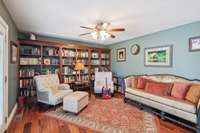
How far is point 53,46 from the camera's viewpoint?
4922mm

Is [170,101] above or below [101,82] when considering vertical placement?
below

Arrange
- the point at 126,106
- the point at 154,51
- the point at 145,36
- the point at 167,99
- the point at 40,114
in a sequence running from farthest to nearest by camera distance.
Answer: the point at 145,36 → the point at 154,51 → the point at 126,106 → the point at 40,114 → the point at 167,99

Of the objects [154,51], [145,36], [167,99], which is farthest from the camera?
[145,36]

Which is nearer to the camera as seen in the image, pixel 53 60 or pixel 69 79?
pixel 53 60

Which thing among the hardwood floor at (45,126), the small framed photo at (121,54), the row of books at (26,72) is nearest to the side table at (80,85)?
the row of books at (26,72)

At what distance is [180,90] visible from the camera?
3072 millimetres

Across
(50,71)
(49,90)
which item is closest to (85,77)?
(50,71)

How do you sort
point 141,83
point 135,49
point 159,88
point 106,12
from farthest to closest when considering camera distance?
point 135,49
point 141,83
point 159,88
point 106,12

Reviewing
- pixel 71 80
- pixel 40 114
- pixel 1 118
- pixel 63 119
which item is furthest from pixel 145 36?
pixel 1 118

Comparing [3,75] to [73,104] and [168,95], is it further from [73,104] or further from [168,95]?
[168,95]

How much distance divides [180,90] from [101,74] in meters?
2.95

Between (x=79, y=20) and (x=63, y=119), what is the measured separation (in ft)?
7.76

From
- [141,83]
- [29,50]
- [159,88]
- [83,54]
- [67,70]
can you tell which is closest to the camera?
[159,88]

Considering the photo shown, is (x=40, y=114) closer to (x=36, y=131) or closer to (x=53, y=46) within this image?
(x=36, y=131)
